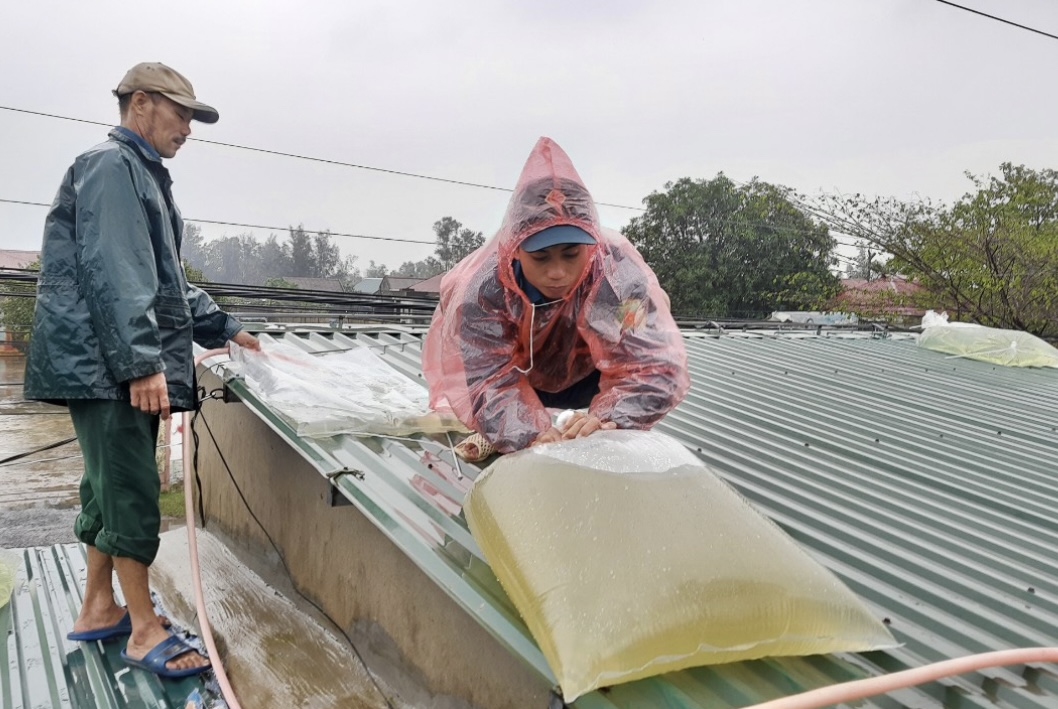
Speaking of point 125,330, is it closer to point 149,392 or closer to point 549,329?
point 149,392

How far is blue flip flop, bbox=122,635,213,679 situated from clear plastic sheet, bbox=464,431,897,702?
149cm

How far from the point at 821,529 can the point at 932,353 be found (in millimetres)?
6037

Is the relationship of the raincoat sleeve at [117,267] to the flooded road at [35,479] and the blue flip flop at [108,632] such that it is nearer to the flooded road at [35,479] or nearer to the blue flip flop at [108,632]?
the blue flip flop at [108,632]

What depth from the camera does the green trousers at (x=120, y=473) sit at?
2.24 meters

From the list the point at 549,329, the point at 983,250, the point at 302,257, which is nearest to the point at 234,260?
the point at 302,257

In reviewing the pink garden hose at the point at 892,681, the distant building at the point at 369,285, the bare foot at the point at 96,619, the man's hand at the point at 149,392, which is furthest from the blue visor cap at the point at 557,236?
the distant building at the point at 369,285

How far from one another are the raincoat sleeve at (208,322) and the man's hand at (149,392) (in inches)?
39.6

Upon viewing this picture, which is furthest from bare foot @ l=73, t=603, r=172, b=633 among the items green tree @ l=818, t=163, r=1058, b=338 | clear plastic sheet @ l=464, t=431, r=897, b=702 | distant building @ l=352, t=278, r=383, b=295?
distant building @ l=352, t=278, r=383, b=295

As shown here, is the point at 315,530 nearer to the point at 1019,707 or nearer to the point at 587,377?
the point at 587,377

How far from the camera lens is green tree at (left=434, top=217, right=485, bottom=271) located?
3394cm

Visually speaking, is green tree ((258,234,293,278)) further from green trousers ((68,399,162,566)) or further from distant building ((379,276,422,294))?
green trousers ((68,399,162,566))

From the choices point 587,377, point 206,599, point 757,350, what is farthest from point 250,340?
point 757,350

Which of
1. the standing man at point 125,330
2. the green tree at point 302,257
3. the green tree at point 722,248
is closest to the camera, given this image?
the standing man at point 125,330

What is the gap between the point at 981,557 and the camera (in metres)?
2.33
